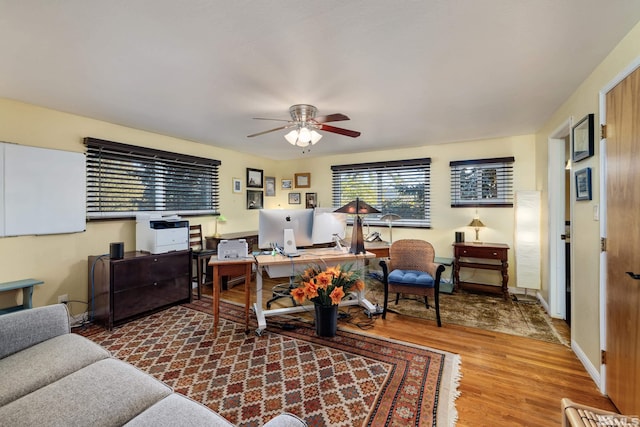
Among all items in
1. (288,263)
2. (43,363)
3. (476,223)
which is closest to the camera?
(43,363)

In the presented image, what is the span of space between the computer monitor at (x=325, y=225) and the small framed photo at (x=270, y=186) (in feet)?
8.99

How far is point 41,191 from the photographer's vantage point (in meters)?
2.71

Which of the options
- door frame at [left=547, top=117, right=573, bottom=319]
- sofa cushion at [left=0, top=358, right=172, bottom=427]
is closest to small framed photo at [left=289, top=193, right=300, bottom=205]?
door frame at [left=547, top=117, right=573, bottom=319]

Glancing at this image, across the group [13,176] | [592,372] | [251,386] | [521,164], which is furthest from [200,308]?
[521,164]

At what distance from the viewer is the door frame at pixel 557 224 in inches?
119

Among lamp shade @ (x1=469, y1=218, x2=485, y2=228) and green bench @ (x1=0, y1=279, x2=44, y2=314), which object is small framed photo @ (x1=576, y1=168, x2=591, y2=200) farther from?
green bench @ (x1=0, y1=279, x2=44, y2=314)

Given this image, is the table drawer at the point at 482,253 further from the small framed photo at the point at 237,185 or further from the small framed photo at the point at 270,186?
the small framed photo at the point at 237,185

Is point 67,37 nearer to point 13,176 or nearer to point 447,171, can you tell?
point 13,176

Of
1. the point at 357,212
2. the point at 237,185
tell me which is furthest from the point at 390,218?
the point at 237,185

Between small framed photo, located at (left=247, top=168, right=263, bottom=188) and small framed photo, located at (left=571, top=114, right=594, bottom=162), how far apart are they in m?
4.54

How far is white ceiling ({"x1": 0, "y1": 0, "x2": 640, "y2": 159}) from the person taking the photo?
1.40m

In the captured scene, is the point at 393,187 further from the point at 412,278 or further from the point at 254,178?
the point at 254,178

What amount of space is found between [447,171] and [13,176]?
523cm

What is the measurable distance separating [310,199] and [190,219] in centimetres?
231
